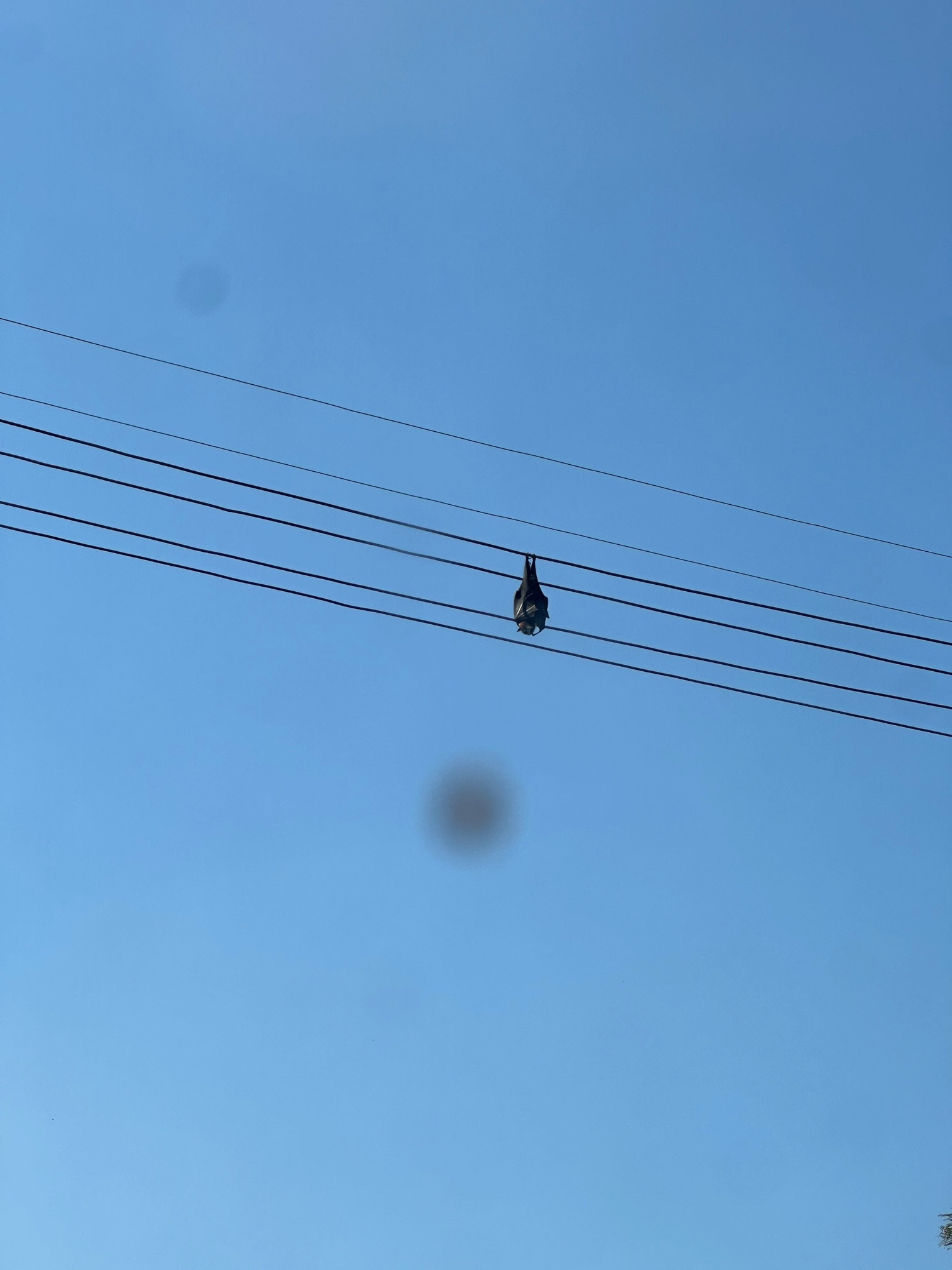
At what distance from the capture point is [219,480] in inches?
584

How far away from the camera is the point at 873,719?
16281mm

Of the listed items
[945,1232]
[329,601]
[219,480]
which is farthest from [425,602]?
[945,1232]

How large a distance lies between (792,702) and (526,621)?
327 cm

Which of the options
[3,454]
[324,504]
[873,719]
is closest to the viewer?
[3,454]

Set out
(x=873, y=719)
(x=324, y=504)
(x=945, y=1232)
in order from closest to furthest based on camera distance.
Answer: (x=324, y=504) → (x=873, y=719) → (x=945, y=1232)

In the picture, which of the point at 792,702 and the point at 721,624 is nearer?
the point at 721,624

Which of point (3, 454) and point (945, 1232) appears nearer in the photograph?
point (3, 454)

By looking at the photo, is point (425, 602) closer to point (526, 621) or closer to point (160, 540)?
point (526, 621)

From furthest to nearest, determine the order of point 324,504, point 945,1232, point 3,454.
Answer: point 945,1232, point 324,504, point 3,454

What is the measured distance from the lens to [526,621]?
1552cm

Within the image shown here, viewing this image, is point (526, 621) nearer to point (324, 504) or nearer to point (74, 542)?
point (324, 504)

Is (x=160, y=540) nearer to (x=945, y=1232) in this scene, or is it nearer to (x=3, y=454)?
(x=3, y=454)

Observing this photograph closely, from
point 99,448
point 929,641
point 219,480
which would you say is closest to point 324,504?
point 219,480

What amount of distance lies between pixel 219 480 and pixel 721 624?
5219 mm
